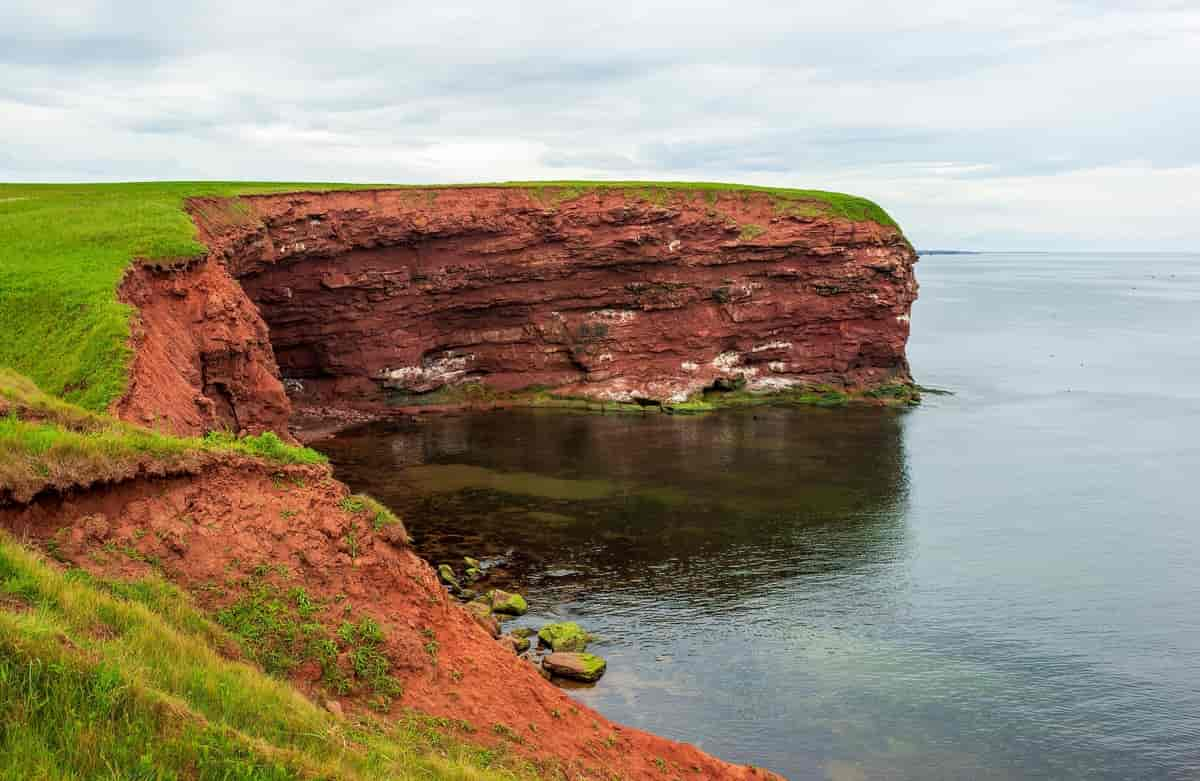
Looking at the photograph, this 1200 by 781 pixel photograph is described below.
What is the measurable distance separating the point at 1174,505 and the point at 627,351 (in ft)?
128

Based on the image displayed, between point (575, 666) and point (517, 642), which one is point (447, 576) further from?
point (575, 666)

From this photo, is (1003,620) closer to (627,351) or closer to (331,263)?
(627,351)

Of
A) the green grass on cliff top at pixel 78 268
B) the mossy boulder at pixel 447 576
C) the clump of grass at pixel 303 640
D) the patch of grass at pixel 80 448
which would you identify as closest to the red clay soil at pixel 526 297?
the green grass on cliff top at pixel 78 268

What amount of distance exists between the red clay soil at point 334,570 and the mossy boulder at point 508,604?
13624 mm

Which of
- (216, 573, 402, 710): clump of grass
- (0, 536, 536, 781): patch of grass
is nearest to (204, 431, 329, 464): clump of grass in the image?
(216, 573, 402, 710): clump of grass

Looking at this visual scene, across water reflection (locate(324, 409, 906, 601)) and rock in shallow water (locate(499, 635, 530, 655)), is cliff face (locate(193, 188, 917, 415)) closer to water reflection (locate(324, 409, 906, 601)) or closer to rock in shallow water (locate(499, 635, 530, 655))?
water reflection (locate(324, 409, 906, 601))

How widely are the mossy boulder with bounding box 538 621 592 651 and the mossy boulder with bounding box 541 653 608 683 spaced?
3.26 ft

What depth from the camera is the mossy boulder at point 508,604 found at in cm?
3247

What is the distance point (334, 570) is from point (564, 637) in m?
14.3

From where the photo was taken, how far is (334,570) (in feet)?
55.5

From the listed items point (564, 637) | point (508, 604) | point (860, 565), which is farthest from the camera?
point (860, 565)

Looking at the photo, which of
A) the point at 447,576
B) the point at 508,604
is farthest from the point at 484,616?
the point at 447,576

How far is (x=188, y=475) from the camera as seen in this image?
1675 cm

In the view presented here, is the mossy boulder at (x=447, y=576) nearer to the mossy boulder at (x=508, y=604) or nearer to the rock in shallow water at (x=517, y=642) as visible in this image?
the mossy boulder at (x=508, y=604)
